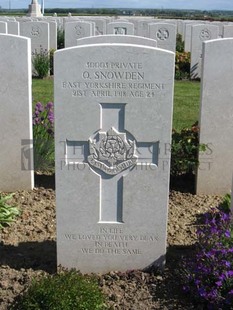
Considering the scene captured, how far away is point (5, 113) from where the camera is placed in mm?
5199

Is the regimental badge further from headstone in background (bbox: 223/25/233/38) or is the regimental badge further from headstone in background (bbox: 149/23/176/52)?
headstone in background (bbox: 223/25/233/38)

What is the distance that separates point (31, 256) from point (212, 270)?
4.73 feet

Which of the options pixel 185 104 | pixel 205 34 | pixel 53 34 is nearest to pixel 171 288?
pixel 185 104

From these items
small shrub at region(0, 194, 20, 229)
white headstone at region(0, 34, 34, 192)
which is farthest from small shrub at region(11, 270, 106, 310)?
white headstone at region(0, 34, 34, 192)

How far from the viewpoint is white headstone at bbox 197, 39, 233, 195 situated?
509 centimetres

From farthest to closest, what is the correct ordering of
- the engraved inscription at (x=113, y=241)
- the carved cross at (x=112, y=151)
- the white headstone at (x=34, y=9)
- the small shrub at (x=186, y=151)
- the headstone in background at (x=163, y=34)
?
the white headstone at (x=34, y=9)
the headstone in background at (x=163, y=34)
the small shrub at (x=186, y=151)
the engraved inscription at (x=113, y=241)
the carved cross at (x=112, y=151)

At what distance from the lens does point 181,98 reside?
10891 mm

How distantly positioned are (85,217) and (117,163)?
0.45 m

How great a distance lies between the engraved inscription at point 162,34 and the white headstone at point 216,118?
8392 millimetres

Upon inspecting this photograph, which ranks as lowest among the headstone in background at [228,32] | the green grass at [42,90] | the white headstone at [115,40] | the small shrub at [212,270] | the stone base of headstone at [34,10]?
the small shrub at [212,270]

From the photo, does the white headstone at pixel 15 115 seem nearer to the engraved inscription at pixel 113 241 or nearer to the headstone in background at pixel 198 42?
the engraved inscription at pixel 113 241

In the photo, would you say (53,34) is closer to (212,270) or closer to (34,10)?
(212,270)

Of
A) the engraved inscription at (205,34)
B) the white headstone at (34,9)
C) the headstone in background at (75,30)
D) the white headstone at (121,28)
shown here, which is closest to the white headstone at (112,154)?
the headstone in background at (75,30)

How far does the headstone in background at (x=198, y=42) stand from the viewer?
1328cm
